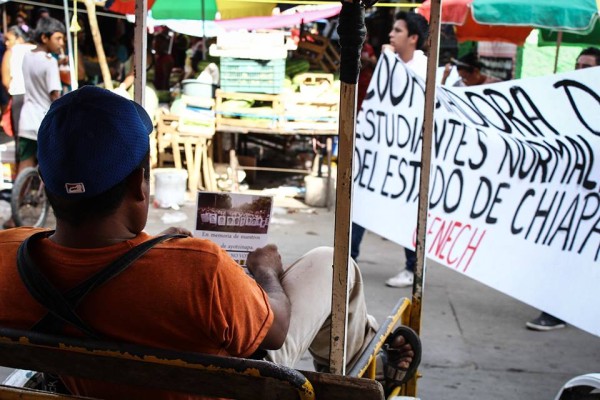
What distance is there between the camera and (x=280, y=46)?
25.3 feet

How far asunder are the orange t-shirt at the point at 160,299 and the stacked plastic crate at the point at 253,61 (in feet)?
20.7

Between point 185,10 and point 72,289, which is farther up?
point 185,10

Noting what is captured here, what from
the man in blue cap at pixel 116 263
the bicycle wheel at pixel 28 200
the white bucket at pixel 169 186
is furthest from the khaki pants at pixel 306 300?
the white bucket at pixel 169 186

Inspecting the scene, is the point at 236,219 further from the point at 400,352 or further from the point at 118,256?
the point at 400,352

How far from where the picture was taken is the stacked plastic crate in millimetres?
7656

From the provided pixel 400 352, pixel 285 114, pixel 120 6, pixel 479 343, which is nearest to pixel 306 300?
pixel 400 352

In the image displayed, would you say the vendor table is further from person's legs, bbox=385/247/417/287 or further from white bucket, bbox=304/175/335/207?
person's legs, bbox=385/247/417/287

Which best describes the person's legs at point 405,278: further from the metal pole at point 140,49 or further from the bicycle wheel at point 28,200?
the metal pole at point 140,49

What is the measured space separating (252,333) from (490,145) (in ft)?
9.08

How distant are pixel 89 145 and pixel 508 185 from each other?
2896mm

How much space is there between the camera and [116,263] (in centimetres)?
145

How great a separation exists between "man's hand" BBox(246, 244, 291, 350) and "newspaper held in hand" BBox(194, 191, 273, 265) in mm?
175

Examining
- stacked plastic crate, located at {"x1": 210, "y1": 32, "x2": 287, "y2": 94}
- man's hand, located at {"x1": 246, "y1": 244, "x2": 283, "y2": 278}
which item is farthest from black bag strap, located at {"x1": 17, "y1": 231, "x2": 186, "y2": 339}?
stacked plastic crate, located at {"x1": 210, "y1": 32, "x2": 287, "y2": 94}

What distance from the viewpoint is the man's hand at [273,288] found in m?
1.61
